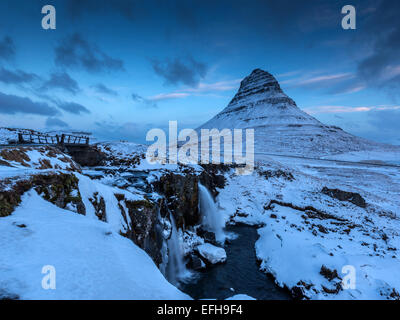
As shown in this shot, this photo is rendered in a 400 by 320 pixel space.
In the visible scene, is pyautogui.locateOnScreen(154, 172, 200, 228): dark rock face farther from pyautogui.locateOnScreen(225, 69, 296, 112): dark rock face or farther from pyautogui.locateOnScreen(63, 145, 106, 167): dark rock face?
pyautogui.locateOnScreen(225, 69, 296, 112): dark rock face

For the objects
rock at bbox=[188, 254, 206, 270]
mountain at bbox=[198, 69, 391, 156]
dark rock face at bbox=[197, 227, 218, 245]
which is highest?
mountain at bbox=[198, 69, 391, 156]

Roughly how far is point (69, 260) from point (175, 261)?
1109cm

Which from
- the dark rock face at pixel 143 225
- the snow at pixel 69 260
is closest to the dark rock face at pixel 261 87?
the dark rock face at pixel 143 225

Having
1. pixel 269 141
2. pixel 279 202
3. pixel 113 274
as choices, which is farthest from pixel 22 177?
pixel 269 141

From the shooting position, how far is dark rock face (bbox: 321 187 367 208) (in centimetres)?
2489

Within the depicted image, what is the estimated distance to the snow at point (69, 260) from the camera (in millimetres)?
3660

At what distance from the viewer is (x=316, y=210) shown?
22922 mm

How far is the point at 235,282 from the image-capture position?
13203 mm

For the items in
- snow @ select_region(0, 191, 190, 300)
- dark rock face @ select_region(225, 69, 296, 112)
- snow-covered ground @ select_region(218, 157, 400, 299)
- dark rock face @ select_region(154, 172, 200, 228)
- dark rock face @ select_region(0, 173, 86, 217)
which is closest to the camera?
snow @ select_region(0, 191, 190, 300)

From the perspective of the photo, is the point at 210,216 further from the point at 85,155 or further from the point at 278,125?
the point at 278,125

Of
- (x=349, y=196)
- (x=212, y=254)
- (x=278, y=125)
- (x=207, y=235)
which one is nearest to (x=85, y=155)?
(x=207, y=235)

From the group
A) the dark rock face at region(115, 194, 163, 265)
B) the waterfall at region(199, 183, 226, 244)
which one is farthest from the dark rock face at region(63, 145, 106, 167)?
the waterfall at region(199, 183, 226, 244)

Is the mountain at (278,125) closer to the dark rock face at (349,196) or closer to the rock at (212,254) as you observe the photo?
the dark rock face at (349,196)

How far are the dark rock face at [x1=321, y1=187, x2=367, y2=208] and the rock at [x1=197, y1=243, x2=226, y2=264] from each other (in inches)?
871
